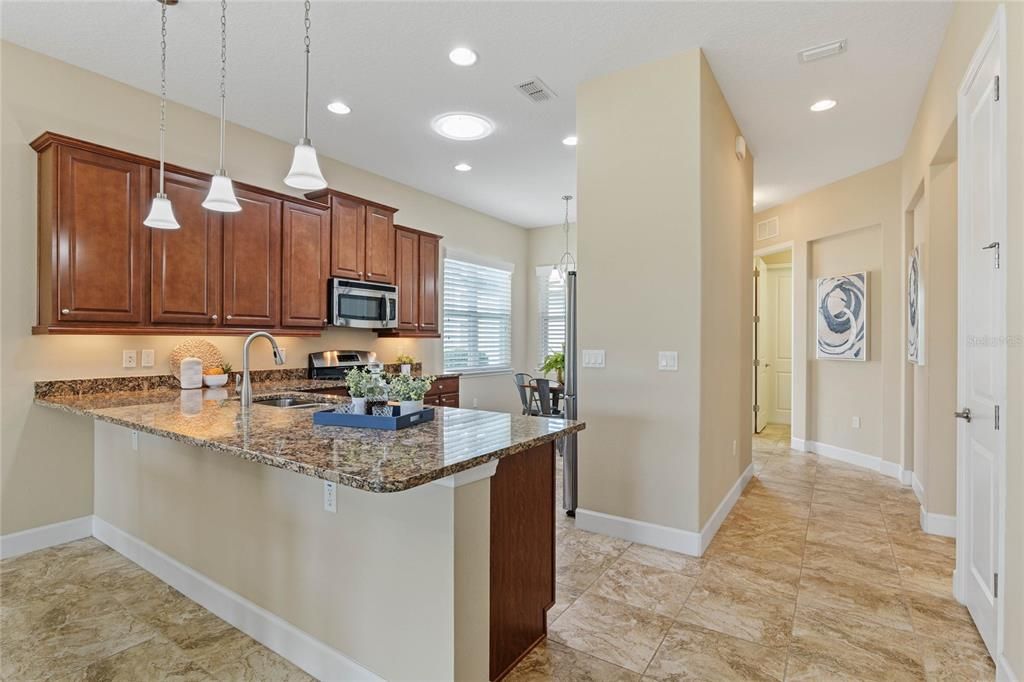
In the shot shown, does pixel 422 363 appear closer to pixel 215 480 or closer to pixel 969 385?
pixel 215 480

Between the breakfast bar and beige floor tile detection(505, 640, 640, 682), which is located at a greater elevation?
the breakfast bar

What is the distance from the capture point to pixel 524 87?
11.2 ft

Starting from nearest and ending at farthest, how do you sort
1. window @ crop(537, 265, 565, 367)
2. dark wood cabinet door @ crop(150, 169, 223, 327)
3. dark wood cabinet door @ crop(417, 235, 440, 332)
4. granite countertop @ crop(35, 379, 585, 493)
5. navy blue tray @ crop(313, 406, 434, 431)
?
granite countertop @ crop(35, 379, 585, 493) → navy blue tray @ crop(313, 406, 434, 431) → dark wood cabinet door @ crop(150, 169, 223, 327) → dark wood cabinet door @ crop(417, 235, 440, 332) → window @ crop(537, 265, 565, 367)

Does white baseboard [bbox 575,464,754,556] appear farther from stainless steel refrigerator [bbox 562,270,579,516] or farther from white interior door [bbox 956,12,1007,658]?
white interior door [bbox 956,12,1007,658]

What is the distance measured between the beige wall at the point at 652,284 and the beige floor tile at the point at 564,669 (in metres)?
1.26

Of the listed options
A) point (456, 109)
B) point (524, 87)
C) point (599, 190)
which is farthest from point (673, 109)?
point (456, 109)

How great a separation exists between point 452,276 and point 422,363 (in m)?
1.22

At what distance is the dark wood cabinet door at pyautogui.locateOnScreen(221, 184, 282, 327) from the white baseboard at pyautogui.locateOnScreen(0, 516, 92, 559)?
1.52 meters

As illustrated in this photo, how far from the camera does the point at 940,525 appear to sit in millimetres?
3246

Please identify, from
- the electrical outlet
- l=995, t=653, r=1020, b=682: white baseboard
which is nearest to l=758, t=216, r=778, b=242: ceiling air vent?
l=995, t=653, r=1020, b=682: white baseboard

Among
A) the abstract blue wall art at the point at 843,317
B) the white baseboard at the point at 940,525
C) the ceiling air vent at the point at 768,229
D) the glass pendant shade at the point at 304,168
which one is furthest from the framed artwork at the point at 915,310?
the glass pendant shade at the point at 304,168

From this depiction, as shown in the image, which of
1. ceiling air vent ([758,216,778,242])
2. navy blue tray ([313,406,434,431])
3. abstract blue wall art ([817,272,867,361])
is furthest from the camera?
ceiling air vent ([758,216,778,242])

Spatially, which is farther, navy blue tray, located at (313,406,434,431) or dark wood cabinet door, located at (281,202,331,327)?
dark wood cabinet door, located at (281,202,331,327)

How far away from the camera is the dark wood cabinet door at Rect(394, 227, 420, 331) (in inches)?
201
